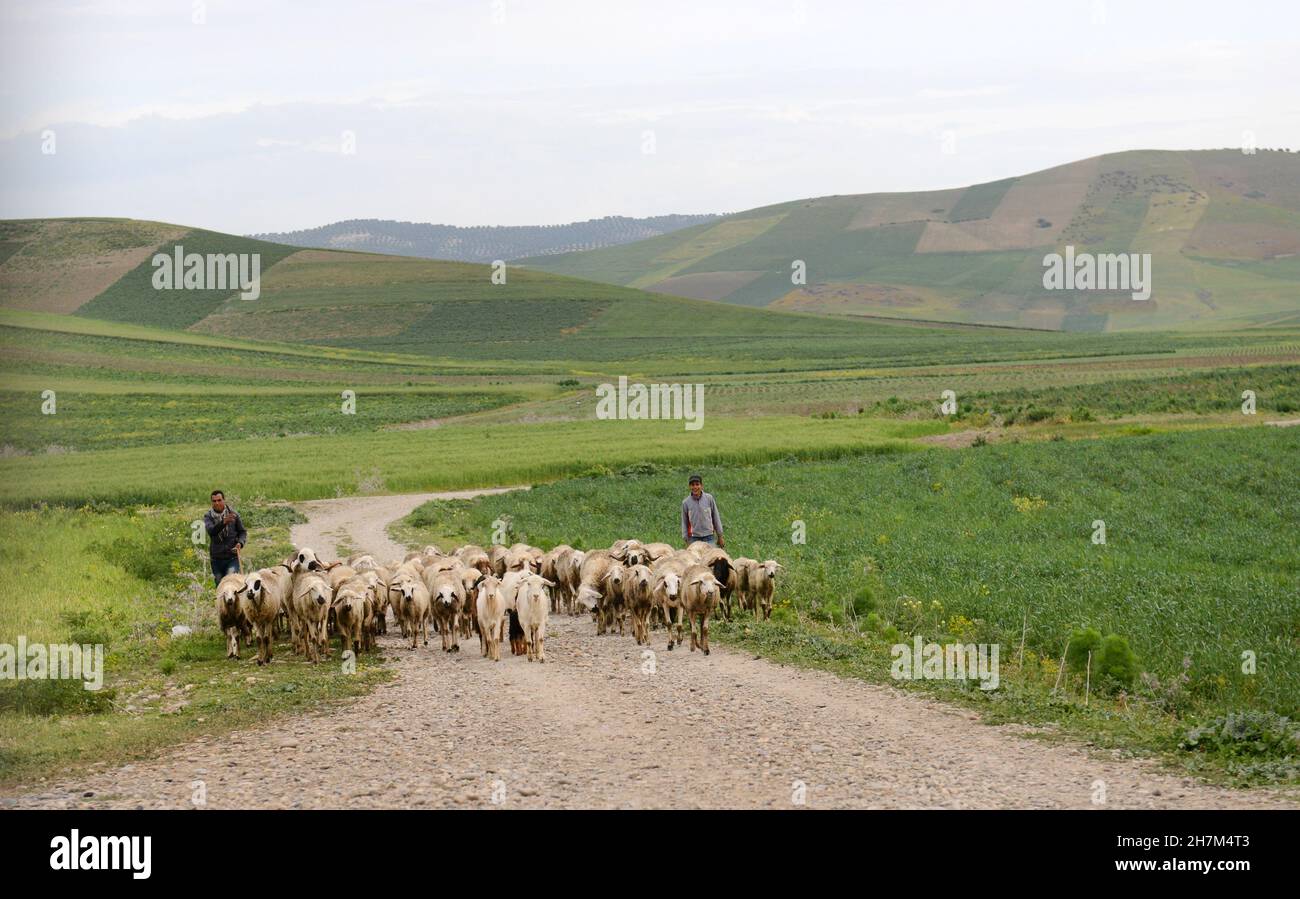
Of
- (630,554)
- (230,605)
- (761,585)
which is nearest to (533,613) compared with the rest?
(630,554)

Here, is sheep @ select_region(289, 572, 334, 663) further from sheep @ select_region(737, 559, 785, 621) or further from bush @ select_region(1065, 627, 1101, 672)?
bush @ select_region(1065, 627, 1101, 672)

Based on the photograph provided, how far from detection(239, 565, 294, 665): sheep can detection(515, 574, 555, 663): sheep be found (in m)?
4.13

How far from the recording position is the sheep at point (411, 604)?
20.3m

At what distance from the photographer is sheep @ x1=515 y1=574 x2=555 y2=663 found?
18.8m

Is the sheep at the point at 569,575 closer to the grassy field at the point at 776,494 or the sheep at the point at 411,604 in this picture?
the sheep at the point at 411,604

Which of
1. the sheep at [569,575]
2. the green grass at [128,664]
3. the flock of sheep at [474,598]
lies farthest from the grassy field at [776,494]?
the sheep at [569,575]

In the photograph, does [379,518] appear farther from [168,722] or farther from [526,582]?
[168,722]

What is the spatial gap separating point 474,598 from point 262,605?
3.54 meters

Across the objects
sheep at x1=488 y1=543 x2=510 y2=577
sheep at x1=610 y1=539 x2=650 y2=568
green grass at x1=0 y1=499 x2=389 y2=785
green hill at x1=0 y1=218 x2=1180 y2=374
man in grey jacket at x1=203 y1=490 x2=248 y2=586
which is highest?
green hill at x1=0 y1=218 x2=1180 y2=374

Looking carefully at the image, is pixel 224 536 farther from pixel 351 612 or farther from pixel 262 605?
pixel 351 612

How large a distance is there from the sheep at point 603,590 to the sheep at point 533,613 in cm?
217

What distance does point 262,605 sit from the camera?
19.1 metres

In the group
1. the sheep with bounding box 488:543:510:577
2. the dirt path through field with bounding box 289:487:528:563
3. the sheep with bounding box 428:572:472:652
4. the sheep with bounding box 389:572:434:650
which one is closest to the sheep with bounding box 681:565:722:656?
the sheep with bounding box 428:572:472:652
